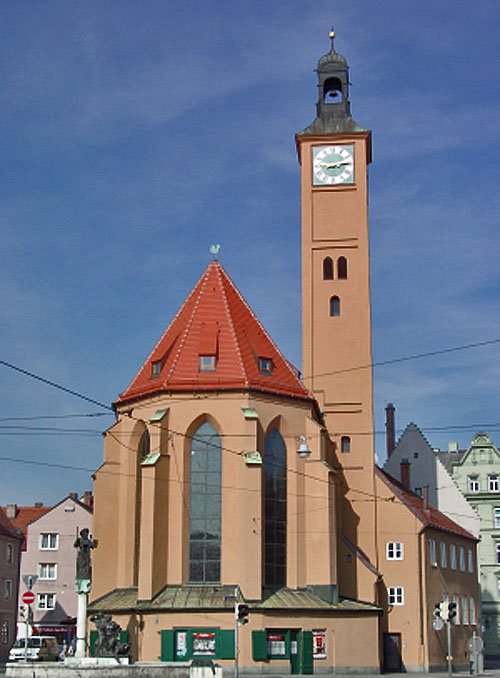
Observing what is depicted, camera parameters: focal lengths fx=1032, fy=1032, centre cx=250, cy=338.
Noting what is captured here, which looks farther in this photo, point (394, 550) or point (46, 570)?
point (46, 570)

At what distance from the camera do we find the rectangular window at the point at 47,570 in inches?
2724

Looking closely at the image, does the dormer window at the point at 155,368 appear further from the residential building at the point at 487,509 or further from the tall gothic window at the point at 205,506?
the residential building at the point at 487,509

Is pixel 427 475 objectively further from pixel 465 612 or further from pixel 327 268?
pixel 327 268

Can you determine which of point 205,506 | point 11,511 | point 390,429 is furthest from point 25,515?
point 205,506

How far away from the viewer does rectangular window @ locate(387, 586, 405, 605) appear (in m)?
47.8

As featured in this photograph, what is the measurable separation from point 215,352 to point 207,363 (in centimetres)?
60

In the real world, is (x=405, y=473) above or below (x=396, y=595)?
above

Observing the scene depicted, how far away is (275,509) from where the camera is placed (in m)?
44.0

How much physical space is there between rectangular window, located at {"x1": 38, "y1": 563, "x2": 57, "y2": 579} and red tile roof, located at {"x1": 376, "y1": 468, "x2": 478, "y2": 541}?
2489 centimetres

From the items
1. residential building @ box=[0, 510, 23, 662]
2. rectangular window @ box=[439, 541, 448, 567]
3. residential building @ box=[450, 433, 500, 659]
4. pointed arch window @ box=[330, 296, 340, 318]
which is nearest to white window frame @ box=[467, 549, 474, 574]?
rectangular window @ box=[439, 541, 448, 567]

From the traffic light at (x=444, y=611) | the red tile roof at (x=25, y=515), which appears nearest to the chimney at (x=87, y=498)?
the red tile roof at (x=25, y=515)

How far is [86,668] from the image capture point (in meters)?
28.8

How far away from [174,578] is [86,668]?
532 inches

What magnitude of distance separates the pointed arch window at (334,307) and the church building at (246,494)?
6 cm
